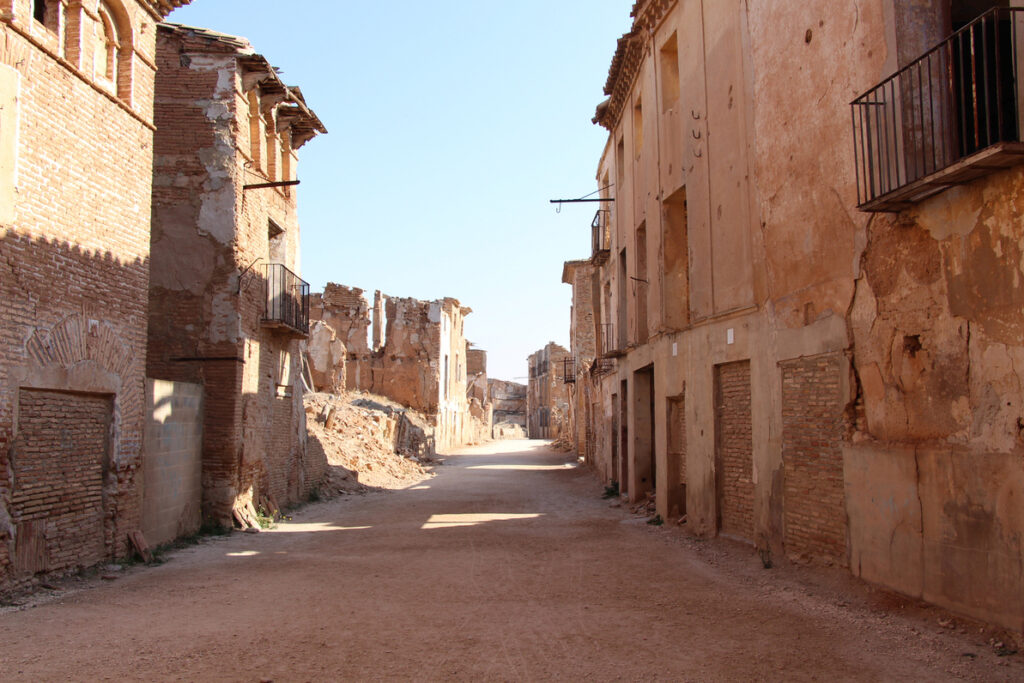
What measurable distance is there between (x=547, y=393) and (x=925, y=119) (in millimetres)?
54078

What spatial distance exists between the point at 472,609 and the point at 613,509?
9.23 metres

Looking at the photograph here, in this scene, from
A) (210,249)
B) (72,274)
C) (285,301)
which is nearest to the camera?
(72,274)

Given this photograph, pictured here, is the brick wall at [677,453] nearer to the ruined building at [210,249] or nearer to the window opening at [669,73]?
the window opening at [669,73]

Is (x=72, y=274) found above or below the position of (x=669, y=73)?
below

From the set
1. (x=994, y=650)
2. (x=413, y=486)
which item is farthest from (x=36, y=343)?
(x=413, y=486)

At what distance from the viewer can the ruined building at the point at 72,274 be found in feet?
28.1

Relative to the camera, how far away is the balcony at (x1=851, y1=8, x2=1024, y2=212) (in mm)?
7168

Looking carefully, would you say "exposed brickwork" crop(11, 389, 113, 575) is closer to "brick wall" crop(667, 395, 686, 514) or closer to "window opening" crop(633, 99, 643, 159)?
"brick wall" crop(667, 395, 686, 514)

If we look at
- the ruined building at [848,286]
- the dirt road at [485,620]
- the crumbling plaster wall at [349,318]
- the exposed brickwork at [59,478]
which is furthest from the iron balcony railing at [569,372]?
the exposed brickwork at [59,478]

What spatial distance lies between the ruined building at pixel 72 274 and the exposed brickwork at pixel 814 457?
333 inches

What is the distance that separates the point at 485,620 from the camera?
761cm

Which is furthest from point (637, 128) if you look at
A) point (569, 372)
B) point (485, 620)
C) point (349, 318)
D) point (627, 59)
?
point (349, 318)

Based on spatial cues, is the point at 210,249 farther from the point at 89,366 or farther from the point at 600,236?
the point at 600,236

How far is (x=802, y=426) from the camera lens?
9.54m
